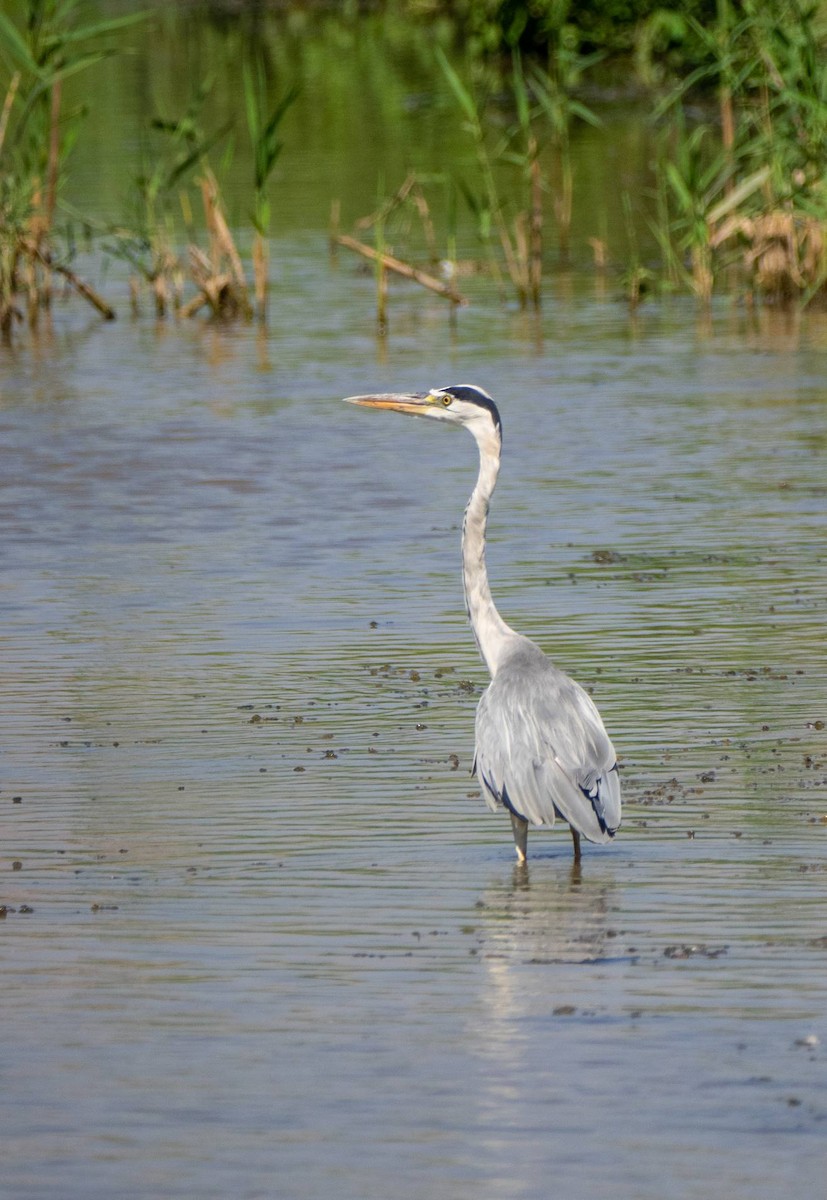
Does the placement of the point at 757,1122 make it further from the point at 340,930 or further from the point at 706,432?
the point at 706,432

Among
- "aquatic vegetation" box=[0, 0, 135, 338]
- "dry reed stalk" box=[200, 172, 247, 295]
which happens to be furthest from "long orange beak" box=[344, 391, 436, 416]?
"dry reed stalk" box=[200, 172, 247, 295]

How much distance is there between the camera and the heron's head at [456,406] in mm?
6883

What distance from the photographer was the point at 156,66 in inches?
1740

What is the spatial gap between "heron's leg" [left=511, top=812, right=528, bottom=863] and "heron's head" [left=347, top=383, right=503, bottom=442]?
1497 mm

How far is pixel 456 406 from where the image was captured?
6930 millimetres

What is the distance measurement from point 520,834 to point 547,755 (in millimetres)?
224

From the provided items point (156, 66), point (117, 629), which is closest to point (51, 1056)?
point (117, 629)

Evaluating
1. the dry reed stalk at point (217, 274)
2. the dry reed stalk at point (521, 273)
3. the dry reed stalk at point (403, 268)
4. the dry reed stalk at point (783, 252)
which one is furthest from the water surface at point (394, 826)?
the dry reed stalk at point (521, 273)

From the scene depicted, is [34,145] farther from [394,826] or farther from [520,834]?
[520,834]

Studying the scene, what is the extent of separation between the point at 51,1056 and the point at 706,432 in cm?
900

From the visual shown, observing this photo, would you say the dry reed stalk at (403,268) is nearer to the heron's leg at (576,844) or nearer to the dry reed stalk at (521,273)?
the dry reed stalk at (521,273)

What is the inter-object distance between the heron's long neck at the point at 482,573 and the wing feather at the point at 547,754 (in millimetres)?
274

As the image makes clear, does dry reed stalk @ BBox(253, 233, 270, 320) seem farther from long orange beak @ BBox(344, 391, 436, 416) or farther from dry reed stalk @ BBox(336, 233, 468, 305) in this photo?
long orange beak @ BBox(344, 391, 436, 416)

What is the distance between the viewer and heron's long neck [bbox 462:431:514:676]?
6.38 m
